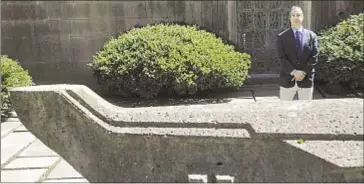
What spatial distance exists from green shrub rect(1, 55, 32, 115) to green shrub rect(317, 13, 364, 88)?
466 cm

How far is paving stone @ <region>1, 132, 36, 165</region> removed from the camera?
5744 millimetres

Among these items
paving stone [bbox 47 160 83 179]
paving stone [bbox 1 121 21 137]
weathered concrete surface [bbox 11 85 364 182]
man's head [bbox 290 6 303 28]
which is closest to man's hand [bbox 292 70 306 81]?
man's head [bbox 290 6 303 28]

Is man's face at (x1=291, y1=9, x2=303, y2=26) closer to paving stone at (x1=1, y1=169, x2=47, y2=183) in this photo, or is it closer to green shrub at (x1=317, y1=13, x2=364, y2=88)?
green shrub at (x1=317, y1=13, x2=364, y2=88)

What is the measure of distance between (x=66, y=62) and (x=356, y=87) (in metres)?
5.23

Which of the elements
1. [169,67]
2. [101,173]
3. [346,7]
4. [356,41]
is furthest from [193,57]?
[101,173]

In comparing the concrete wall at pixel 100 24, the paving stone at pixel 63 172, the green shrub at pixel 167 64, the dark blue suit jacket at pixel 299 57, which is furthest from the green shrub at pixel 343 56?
the paving stone at pixel 63 172

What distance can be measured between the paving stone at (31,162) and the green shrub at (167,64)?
2.73m

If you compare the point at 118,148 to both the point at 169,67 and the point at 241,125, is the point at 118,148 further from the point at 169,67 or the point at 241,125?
the point at 169,67

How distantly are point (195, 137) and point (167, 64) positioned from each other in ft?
15.6

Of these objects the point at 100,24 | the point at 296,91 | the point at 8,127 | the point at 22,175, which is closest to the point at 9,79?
the point at 8,127

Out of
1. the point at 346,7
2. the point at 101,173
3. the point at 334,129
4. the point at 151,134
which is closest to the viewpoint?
the point at 334,129

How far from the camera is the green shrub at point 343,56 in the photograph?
7.94 m

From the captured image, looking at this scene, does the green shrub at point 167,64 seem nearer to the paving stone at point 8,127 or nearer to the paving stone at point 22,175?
the paving stone at point 8,127

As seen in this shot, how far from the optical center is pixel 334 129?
3027 mm
